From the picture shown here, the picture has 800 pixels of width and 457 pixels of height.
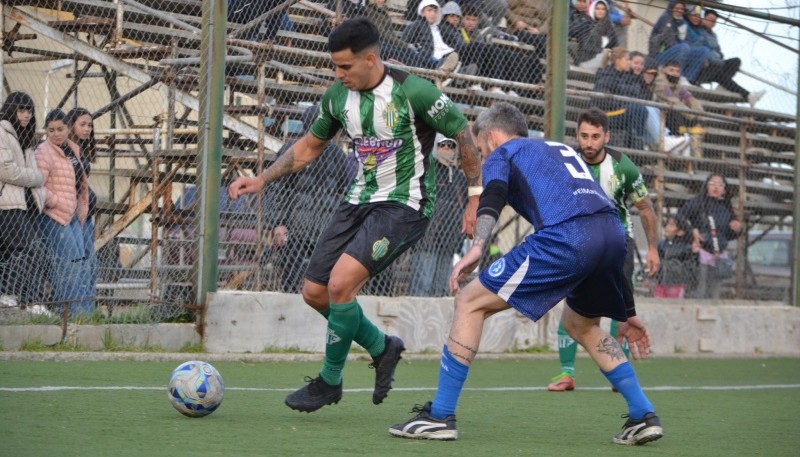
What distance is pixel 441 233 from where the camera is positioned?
11.6 meters

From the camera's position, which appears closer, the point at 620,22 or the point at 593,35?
the point at 593,35

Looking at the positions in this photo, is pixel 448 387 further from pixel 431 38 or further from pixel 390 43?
pixel 431 38

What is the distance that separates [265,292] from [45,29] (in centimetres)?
388

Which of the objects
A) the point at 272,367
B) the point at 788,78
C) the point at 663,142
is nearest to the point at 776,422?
the point at 272,367

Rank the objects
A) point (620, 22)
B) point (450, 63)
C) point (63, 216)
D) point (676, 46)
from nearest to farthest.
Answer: point (63, 216)
point (450, 63)
point (676, 46)
point (620, 22)

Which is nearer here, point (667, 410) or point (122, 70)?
point (667, 410)

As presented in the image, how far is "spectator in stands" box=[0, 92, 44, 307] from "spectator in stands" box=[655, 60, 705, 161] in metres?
7.64

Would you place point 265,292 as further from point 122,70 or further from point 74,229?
point 122,70

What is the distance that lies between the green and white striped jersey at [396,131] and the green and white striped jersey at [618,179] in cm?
256

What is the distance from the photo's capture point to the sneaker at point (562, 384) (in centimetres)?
926

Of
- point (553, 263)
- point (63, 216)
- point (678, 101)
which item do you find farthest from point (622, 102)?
point (553, 263)

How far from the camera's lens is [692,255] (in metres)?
13.7

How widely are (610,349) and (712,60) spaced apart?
9.33 metres

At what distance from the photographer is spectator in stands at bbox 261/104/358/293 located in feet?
34.5
